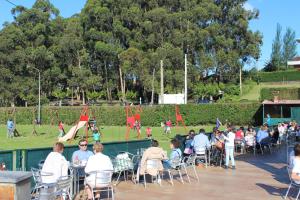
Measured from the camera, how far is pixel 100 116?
2237 inches

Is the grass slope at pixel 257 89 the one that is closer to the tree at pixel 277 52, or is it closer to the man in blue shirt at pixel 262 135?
the tree at pixel 277 52

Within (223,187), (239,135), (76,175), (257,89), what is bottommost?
(223,187)

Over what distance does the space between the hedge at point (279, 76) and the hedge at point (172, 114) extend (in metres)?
31.2

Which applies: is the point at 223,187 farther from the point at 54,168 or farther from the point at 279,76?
the point at 279,76

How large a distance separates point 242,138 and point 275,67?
85.3m

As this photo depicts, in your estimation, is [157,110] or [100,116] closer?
[157,110]

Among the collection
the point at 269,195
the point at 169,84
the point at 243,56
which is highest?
the point at 243,56

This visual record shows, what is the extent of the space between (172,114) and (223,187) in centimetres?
3899

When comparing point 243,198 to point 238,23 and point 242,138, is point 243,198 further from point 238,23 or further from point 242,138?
point 238,23

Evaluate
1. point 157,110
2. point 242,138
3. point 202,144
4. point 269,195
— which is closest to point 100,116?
point 157,110

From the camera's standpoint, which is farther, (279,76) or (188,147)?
(279,76)

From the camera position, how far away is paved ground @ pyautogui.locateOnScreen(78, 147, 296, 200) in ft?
34.0

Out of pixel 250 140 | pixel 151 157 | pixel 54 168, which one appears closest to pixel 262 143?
pixel 250 140

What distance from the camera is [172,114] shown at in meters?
50.5
